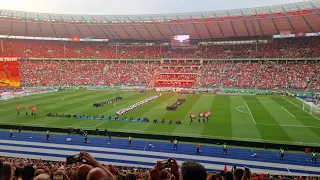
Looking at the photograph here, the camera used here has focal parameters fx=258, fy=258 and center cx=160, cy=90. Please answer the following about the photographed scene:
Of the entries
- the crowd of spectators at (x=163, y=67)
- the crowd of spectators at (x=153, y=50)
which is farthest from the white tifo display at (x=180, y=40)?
the crowd of spectators at (x=163, y=67)

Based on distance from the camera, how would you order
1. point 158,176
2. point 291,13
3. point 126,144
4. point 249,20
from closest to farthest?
point 158,176 < point 126,144 < point 291,13 < point 249,20

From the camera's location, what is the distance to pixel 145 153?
19.7 meters

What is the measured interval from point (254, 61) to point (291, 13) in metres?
15.2

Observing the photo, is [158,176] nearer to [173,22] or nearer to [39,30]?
[173,22]

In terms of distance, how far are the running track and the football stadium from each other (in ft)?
0.30

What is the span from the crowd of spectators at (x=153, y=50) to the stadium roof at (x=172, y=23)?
3.70 m

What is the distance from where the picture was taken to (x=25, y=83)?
65312mm

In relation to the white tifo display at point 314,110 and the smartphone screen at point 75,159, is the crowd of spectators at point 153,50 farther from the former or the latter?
the smartphone screen at point 75,159

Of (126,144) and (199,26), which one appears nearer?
(126,144)

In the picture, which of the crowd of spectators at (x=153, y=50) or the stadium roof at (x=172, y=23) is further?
the crowd of spectators at (x=153, y=50)

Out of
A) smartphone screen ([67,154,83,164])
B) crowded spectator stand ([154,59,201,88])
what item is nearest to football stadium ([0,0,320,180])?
smartphone screen ([67,154,83,164])

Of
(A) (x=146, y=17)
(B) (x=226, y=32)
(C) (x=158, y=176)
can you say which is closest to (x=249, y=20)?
(B) (x=226, y=32)

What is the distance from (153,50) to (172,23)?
14.4 meters

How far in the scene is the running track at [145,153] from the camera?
56.8 feet
